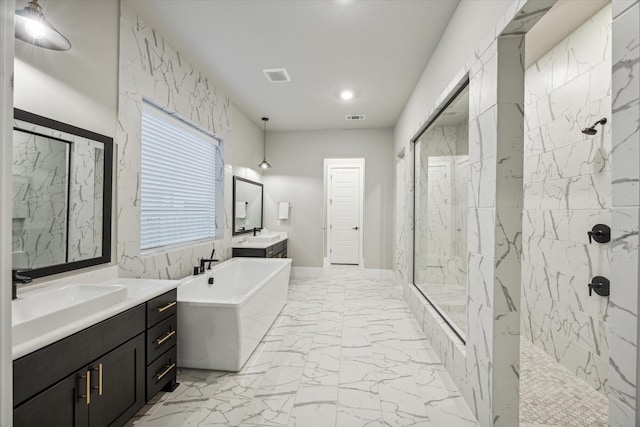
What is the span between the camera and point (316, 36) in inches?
101

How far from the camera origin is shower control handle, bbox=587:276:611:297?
6.51ft

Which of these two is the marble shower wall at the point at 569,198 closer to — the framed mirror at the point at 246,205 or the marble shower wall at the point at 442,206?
the marble shower wall at the point at 442,206

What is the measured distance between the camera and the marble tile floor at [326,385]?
1828mm

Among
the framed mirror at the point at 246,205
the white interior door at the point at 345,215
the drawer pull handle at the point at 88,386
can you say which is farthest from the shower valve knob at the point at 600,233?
the white interior door at the point at 345,215

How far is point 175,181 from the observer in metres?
3.08

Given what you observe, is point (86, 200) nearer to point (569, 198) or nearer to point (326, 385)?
point (326, 385)

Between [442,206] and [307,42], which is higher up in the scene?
[307,42]

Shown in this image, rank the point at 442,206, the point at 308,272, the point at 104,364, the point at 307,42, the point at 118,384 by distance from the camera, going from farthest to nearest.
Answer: the point at 308,272, the point at 442,206, the point at 307,42, the point at 118,384, the point at 104,364

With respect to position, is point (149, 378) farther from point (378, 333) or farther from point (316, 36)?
point (316, 36)

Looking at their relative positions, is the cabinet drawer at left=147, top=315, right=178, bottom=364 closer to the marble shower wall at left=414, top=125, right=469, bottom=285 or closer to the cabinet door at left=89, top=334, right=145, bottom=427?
the cabinet door at left=89, top=334, right=145, bottom=427

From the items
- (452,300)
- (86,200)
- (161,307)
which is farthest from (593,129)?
(86,200)

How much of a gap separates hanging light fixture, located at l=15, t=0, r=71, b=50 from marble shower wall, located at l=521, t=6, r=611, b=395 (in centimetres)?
319

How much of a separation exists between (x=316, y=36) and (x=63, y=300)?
2.61 meters

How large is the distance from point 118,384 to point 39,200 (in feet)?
3.55
